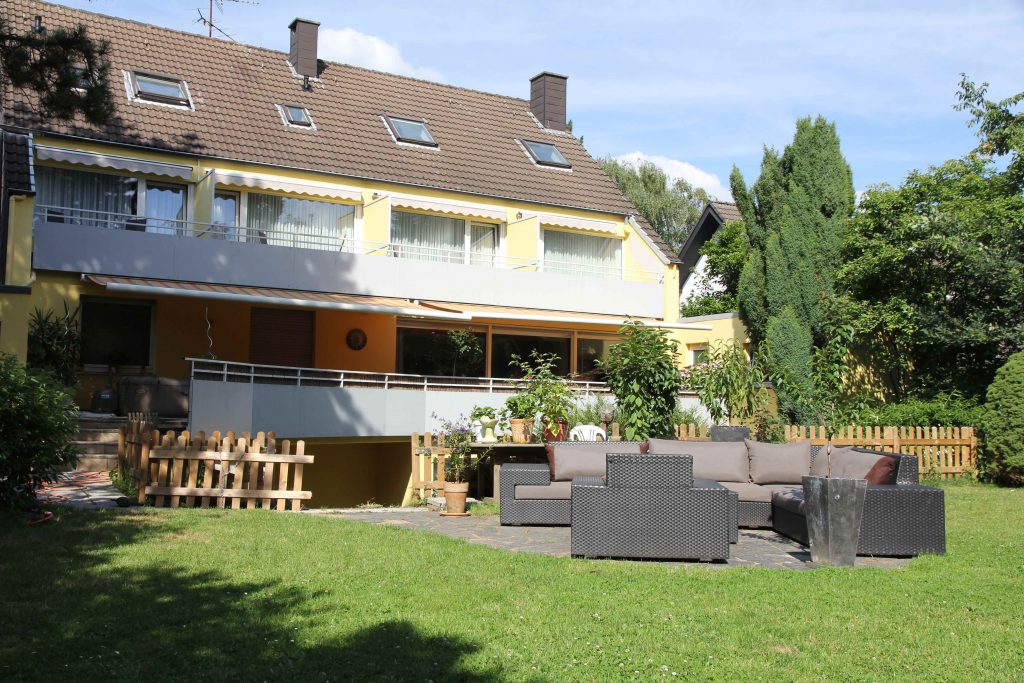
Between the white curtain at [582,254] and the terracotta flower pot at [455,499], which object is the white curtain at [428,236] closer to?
the white curtain at [582,254]

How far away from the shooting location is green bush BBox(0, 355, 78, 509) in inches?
368

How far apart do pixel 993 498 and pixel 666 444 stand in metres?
5.51

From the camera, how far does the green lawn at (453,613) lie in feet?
18.0

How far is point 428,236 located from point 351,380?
664cm

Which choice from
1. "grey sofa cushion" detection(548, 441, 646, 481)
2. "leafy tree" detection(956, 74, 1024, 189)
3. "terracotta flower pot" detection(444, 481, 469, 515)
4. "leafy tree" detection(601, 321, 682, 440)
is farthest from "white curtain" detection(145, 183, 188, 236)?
"leafy tree" detection(956, 74, 1024, 189)

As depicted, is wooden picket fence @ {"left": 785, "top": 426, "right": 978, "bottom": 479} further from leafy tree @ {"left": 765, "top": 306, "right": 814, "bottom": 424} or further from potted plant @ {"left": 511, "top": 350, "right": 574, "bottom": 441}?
potted plant @ {"left": 511, "top": 350, "right": 574, "bottom": 441}

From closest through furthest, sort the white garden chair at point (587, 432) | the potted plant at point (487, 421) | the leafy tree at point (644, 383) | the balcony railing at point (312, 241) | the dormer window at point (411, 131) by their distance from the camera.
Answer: the white garden chair at point (587, 432) < the potted plant at point (487, 421) < the leafy tree at point (644, 383) < the balcony railing at point (312, 241) < the dormer window at point (411, 131)

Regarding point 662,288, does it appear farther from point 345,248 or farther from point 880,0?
point 880,0

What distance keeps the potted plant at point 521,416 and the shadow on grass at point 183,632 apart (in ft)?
27.5

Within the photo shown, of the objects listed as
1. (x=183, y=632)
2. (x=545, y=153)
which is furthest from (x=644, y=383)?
(x=183, y=632)

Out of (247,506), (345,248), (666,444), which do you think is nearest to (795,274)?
(345,248)

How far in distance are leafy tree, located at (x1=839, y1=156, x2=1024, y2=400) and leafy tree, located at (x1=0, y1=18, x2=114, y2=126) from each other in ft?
50.3

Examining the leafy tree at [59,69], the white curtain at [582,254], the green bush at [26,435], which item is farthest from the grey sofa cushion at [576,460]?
the white curtain at [582,254]

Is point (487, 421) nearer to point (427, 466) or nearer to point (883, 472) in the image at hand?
point (427, 466)
